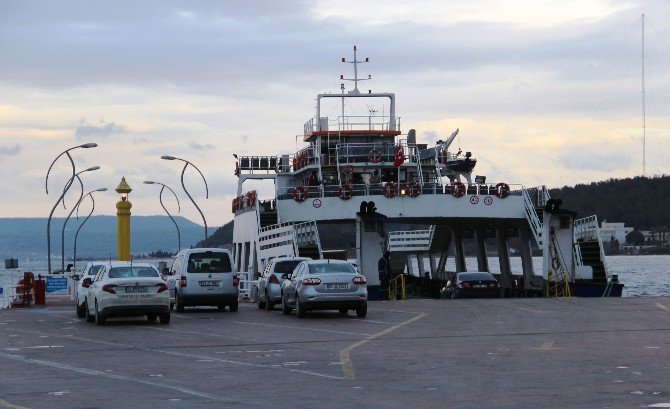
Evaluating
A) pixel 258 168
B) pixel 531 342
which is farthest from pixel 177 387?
pixel 258 168

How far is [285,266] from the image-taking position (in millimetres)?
33906

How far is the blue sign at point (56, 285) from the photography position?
5134cm

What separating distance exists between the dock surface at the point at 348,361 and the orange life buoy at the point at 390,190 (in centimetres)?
1862

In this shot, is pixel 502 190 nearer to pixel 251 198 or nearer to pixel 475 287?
pixel 475 287

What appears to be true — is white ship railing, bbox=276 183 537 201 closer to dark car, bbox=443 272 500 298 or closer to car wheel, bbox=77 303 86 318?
dark car, bbox=443 272 500 298

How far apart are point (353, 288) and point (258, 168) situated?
29.8 m

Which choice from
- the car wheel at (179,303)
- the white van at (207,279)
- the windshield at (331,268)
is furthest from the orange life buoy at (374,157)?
the windshield at (331,268)

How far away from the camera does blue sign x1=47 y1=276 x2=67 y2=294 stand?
51.3 metres

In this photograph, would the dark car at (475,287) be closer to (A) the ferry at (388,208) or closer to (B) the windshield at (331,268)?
(A) the ferry at (388,208)

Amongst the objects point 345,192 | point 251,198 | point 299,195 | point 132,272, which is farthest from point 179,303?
point 251,198

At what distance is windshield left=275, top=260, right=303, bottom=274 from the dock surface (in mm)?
4142

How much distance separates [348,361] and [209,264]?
15.7m

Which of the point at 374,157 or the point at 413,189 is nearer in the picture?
the point at 413,189

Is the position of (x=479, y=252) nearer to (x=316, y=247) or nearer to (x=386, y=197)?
(x=386, y=197)
